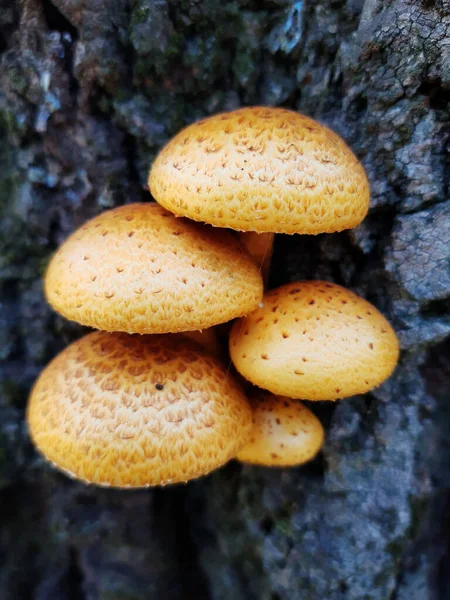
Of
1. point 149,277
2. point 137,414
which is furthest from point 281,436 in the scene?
point 149,277

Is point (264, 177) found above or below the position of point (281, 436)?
above

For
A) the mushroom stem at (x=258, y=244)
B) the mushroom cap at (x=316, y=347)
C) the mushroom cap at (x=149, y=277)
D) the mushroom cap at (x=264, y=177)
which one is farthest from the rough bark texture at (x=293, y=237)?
the mushroom cap at (x=149, y=277)

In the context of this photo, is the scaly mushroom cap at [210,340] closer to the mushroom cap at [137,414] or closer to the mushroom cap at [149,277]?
the mushroom cap at [137,414]

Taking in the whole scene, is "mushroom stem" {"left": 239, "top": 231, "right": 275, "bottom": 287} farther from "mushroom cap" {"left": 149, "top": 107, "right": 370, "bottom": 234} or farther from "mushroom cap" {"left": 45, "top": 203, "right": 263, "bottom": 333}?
"mushroom cap" {"left": 149, "top": 107, "right": 370, "bottom": 234}

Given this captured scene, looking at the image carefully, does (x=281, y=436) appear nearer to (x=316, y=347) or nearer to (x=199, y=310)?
(x=316, y=347)

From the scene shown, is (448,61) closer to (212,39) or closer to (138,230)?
(212,39)

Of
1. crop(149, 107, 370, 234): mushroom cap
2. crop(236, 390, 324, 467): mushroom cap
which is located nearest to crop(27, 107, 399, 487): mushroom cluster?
crop(149, 107, 370, 234): mushroom cap

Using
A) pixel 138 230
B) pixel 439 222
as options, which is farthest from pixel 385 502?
pixel 138 230
